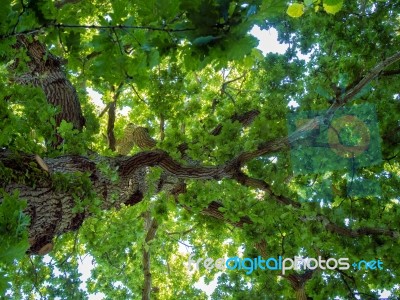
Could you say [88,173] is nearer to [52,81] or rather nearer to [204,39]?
[52,81]

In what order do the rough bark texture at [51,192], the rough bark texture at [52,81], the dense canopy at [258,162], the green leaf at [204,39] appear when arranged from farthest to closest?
the rough bark texture at [52,81] < the dense canopy at [258,162] < the rough bark texture at [51,192] < the green leaf at [204,39]

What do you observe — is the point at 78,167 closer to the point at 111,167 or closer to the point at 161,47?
the point at 111,167

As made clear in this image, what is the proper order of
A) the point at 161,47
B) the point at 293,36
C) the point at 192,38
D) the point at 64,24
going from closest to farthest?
the point at 192,38 → the point at 161,47 → the point at 64,24 → the point at 293,36

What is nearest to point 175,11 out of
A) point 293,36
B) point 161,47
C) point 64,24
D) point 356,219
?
point 161,47

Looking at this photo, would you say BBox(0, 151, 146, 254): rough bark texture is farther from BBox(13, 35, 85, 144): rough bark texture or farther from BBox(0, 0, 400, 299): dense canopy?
BBox(13, 35, 85, 144): rough bark texture

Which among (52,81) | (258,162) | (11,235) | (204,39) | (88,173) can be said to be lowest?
(11,235)

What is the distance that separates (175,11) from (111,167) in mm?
3368

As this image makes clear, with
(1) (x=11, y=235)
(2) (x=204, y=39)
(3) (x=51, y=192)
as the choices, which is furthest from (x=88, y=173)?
(2) (x=204, y=39)

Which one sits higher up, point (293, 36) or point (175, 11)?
point (293, 36)

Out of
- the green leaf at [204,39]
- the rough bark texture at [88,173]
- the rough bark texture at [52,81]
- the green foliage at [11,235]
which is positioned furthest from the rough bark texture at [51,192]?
the green leaf at [204,39]

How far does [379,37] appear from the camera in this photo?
18.7ft

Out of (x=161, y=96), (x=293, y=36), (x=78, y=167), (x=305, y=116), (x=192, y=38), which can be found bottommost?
(x=192, y=38)

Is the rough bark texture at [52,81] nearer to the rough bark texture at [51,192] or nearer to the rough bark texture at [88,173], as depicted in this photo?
the rough bark texture at [88,173]

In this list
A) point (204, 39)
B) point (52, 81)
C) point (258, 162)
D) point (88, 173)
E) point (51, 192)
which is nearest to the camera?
Answer: point (204, 39)
